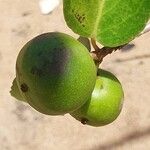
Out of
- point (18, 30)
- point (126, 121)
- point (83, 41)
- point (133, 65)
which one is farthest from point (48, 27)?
point (83, 41)

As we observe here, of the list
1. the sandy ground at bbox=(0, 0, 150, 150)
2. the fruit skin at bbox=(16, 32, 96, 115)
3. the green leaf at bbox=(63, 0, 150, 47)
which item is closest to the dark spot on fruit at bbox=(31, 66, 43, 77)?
the fruit skin at bbox=(16, 32, 96, 115)

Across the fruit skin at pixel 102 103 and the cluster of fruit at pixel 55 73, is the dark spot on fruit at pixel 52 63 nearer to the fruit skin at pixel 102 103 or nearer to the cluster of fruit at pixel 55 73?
the cluster of fruit at pixel 55 73

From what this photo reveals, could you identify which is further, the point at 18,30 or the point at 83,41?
the point at 18,30

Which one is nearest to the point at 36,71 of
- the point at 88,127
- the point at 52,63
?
the point at 52,63

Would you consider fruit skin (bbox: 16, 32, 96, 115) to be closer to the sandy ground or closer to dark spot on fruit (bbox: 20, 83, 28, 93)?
dark spot on fruit (bbox: 20, 83, 28, 93)

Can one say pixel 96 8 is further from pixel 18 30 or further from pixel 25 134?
pixel 18 30

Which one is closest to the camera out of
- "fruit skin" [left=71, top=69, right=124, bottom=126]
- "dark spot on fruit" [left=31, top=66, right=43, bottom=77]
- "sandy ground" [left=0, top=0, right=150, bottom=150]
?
"dark spot on fruit" [left=31, top=66, right=43, bottom=77]

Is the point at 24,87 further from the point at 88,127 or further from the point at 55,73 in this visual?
the point at 88,127
